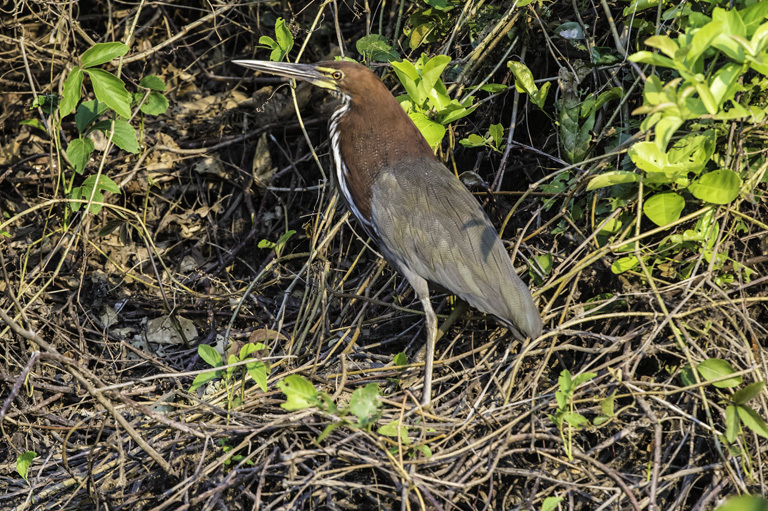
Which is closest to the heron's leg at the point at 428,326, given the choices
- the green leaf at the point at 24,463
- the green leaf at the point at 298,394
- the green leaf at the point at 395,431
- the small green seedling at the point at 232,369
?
the green leaf at the point at 395,431

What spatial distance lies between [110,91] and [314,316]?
50.3 inches

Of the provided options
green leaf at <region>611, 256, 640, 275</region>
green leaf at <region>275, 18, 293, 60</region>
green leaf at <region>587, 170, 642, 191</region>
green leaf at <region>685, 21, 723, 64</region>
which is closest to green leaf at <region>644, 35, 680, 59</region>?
green leaf at <region>685, 21, 723, 64</region>

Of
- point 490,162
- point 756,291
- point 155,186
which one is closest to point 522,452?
point 756,291

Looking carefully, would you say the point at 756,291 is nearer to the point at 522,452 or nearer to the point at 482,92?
the point at 522,452

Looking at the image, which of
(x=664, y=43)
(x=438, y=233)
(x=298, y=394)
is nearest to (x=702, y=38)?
(x=664, y=43)

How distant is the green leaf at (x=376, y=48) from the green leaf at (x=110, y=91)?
1.09 metres

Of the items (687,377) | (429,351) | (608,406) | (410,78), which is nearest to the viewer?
(608,406)

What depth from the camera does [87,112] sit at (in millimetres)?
3318

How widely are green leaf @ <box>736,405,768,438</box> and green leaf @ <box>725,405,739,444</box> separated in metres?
0.02

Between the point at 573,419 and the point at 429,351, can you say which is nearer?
the point at 573,419

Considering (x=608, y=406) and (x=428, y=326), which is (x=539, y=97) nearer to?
(x=428, y=326)

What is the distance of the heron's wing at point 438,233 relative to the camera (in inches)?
116

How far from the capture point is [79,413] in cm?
323

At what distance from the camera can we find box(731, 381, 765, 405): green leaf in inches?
85.7
